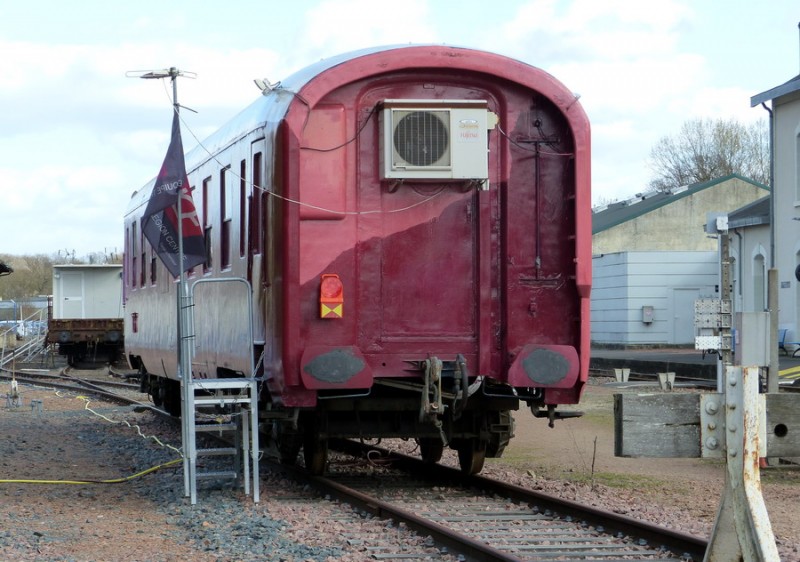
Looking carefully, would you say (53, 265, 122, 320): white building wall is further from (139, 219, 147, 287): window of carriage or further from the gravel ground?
the gravel ground

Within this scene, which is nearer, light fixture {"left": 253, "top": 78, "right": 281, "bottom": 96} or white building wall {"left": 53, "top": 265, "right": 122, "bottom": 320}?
light fixture {"left": 253, "top": 78, "right": 281, "bottom": 96}

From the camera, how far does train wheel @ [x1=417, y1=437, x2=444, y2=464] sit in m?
11.3

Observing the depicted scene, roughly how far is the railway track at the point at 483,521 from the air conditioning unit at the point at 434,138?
8.29 ft

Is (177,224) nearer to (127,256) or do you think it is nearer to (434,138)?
(434,138)

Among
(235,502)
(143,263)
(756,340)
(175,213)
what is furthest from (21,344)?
(235,502)

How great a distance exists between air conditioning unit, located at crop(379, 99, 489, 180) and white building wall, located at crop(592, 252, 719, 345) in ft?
120

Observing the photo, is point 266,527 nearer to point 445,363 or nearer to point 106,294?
point 445,363

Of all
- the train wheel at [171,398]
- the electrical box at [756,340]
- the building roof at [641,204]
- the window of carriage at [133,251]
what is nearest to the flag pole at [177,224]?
the electrical box at [756,340]

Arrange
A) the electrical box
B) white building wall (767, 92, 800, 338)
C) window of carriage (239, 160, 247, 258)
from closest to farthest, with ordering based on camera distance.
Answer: window of carriage (239, 160, 247, 258) < the electrical box < white building wall (767, 92, 800, 338)

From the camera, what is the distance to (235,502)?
9.81 meters

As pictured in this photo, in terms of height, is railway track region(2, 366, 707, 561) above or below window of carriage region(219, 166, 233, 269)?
below

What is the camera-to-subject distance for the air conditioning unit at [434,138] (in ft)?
31.0

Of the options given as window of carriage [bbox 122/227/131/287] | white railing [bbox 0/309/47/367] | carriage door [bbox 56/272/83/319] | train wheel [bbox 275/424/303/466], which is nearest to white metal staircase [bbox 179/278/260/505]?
train wheel [bbox 275/424/303/466]

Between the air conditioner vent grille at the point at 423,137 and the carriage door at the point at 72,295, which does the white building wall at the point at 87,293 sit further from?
the air conditioner vent grille at the point at 423,137
